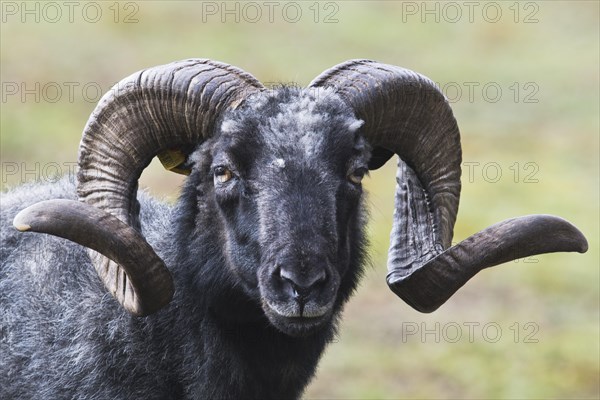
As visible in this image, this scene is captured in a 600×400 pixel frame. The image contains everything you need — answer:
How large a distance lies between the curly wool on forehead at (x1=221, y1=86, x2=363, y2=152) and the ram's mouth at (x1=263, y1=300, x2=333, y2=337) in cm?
132

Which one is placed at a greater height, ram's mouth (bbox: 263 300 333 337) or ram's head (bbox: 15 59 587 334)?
ram's head (bbox: 15 59 587 334)

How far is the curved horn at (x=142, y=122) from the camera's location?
32.4 feet

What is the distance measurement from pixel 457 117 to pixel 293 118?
2720 cm

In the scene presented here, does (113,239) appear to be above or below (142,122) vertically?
below

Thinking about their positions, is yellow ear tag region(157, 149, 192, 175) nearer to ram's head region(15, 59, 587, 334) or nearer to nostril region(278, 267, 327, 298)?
ram's head region(15, 59, 587, 334)

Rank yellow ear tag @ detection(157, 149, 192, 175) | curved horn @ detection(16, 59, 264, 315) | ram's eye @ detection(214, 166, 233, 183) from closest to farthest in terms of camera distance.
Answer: ram's eye @ detection(214, 166, 233, 183) < curved horn @ detection(16, 59, 264, 315) < yellow ear tag @ detection(157, 149, 192, 175)

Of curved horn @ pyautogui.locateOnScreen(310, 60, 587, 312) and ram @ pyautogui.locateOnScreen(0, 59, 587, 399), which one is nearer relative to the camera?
ram @ pyautogui.locateOnScreen(0, 59, 587, 399)

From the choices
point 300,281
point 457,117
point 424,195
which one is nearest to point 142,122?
point 300,281

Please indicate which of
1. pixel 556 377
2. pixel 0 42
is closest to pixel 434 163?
pixel 556 377

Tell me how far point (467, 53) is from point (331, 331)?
3607 cm

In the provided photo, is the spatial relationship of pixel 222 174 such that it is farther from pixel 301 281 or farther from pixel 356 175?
pixel 301 281

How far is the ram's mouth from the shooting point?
8633 mm

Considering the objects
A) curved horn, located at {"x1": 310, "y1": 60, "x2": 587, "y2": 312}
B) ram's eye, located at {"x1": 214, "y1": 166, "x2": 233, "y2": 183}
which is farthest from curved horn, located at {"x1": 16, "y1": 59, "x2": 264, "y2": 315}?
curved horn, located at {"x1": 310, "y1": 60, "x2": 587, "y2": 312}

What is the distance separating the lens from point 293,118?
9.49m
